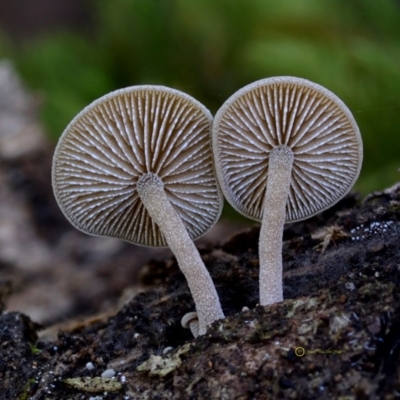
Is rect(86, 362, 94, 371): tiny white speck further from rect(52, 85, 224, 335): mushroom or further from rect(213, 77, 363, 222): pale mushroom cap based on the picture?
rect(213, 77, 363, 222): pale mushroom cap

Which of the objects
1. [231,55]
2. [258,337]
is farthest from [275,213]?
[231,55]

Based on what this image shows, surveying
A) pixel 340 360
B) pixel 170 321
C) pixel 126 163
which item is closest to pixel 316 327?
pixel 340 360

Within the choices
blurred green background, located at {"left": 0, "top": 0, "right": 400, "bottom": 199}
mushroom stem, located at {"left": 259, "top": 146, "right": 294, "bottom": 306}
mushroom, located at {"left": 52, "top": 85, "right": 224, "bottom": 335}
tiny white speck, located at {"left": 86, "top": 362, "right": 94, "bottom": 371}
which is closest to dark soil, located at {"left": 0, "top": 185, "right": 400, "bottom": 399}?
tiny white speck, located at {"left": 86, "top": 362, "right": 94, "bottom": 371}

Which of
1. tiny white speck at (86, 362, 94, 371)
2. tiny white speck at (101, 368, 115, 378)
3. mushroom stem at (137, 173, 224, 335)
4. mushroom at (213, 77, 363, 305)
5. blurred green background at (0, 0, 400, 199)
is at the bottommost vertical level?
tiny white speck at (101, 368, 115, 378)

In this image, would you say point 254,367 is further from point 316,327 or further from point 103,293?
point 103,293

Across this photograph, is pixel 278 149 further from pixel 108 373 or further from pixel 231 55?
pixel 231 55

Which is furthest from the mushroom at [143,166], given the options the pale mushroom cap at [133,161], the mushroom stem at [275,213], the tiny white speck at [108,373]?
the tiny white speck at [108,373]

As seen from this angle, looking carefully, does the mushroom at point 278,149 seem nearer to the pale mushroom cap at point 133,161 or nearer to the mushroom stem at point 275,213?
the mushroom stem at point 275,213
